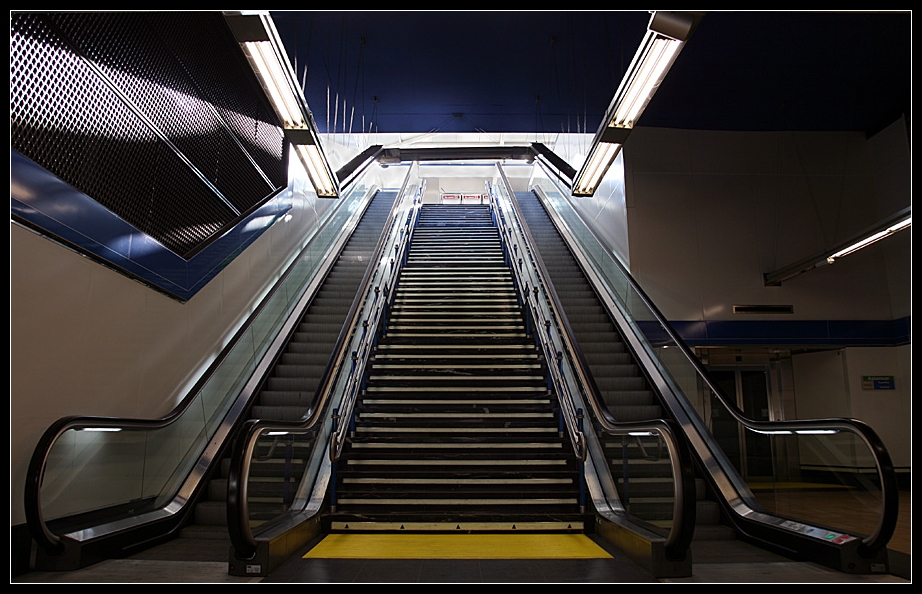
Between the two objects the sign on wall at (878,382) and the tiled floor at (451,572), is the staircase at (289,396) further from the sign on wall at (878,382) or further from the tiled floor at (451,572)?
the sign on wall at (878,382)

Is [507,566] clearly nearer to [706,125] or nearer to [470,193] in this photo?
[706,125]

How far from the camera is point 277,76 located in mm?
4117

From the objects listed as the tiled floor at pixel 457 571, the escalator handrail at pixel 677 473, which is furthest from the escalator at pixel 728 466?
the escalator handrail at pixel 677 473

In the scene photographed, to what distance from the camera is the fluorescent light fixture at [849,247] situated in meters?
6.46

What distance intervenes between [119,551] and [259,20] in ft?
10.9

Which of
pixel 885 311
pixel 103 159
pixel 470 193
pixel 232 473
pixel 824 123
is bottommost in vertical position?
pixel 232 473

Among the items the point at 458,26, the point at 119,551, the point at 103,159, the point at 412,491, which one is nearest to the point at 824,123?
the point at 458,26

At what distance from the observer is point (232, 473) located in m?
3.51

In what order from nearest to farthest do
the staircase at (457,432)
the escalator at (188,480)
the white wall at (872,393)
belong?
1. the escalator at (188,480)
2. the staircase at (457,432)
3. the white wall at (872,393)

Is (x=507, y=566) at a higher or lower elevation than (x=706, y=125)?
lower

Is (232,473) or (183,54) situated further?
(183,54)

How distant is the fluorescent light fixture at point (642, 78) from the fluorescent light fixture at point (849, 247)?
3.07 meters

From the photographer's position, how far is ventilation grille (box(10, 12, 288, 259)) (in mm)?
4062

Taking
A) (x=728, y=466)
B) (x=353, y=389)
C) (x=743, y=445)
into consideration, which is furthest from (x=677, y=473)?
(x=353, y=389)
